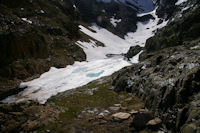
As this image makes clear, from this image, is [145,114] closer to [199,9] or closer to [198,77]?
[198,77]

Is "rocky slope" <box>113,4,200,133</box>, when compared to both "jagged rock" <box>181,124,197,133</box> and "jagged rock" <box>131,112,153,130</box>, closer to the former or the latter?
"jagged rock" <box>181,124,197,133</box>

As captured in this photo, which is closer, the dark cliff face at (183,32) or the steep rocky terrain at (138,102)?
the steep rocky terrain at (138,102)

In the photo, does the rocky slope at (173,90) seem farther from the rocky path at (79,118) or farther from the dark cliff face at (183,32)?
the dark cliff face at (183,32)

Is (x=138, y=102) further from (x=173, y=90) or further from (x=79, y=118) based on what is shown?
(x=79, y=118)

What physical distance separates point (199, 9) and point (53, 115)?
26.5m

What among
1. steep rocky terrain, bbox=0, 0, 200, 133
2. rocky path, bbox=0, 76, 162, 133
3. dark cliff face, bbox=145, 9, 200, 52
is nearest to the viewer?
steep rocky terrain, bbox=0, 0, 200, 133

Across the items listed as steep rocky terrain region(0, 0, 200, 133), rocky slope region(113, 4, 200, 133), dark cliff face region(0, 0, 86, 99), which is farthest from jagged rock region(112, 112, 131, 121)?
dark cliff face region(0, 0, 86, 99)

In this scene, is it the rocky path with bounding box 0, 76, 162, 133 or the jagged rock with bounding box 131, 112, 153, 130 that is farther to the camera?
the rocky path with bounding box 0, 76, 162, 133

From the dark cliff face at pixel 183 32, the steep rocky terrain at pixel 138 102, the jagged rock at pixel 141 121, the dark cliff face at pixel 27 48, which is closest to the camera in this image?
the steep rocky terrain at pixel 138 102

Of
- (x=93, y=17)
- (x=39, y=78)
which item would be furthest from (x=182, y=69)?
(x=93, y=17)

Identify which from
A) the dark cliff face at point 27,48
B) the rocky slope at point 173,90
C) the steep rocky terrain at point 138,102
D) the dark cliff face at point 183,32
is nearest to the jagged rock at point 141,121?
the steep rocky terrain at point 138,102

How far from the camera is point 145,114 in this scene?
12.1 metres

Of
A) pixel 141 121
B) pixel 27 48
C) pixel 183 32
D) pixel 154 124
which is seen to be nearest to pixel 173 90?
pixel 154 124

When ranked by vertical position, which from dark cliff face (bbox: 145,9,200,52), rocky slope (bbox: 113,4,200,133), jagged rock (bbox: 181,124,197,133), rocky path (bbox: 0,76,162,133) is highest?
dark cliff face (bbox: 145,9,200,52)
